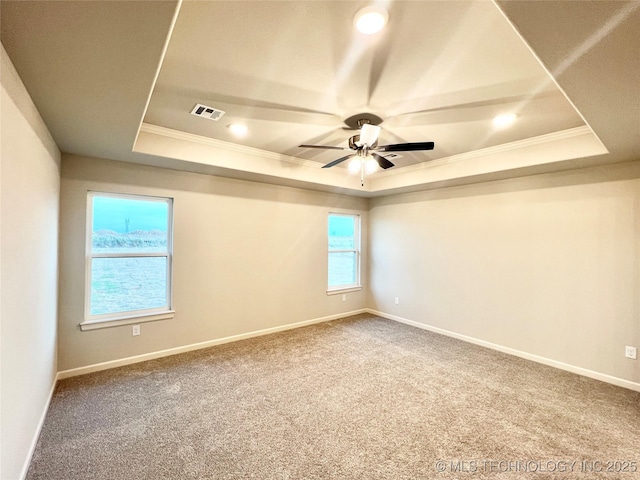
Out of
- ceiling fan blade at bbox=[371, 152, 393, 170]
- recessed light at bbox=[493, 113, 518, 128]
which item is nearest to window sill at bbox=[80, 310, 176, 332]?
ceiling fan blade at bbox=[371, 152, 393, 170]

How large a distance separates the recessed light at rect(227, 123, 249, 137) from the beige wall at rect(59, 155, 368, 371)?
3.19ft

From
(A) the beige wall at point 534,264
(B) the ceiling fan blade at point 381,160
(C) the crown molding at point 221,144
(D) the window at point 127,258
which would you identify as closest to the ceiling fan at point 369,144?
(B) the ceiling fan blade at point 381,160

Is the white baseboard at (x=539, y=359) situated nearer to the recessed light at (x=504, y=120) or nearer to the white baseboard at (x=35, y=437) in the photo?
the recessed light at (x=504, y=120)

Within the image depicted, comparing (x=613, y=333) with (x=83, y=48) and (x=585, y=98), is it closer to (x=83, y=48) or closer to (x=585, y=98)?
(x=585, y=98)

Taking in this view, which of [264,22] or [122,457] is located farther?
[122,457]

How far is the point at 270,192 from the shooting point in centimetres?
458

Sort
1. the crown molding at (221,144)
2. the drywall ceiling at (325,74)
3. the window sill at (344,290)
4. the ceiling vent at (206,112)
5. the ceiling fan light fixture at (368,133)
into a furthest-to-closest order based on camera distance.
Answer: the window sill at (344,290)
the crown molding at (221,144)
the ceiling vent at (206,112)
the ceiling fan light fixture at (368,133)
the drywall ceiling at (325,74)

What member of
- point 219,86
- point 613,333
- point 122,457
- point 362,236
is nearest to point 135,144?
point 219,86

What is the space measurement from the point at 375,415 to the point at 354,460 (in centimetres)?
56

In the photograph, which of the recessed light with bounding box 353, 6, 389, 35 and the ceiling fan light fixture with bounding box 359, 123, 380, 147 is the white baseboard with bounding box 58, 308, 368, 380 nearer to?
the ceiling fan light fixture with bounding box 359, 123, 380, 147

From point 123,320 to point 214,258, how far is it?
4.06 ft

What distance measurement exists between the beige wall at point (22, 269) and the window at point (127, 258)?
742mm

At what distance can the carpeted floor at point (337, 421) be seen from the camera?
1.92m

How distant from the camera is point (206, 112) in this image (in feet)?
8.98
